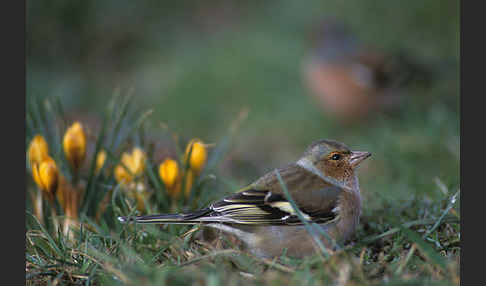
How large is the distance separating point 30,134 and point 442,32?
6.26m

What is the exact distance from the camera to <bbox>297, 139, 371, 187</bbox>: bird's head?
340cm

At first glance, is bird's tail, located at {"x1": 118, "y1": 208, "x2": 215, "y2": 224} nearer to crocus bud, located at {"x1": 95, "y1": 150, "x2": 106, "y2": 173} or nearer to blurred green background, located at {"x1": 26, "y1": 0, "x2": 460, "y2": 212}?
crocus bud, located at {"x1": 95, "y1": 150, "x2": 106, "y2": 173}

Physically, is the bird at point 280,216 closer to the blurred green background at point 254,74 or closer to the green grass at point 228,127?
the green grass at point 228,127

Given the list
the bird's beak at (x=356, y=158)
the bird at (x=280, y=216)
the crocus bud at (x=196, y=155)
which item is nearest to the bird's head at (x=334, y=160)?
the bird's beak at (x=356, y=158)

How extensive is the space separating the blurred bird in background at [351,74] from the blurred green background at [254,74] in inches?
7.8

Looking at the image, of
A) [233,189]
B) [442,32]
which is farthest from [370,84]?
[233,189]

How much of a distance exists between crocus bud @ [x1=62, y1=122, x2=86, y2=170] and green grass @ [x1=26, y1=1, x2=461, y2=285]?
0.12m

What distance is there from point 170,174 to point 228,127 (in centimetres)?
500

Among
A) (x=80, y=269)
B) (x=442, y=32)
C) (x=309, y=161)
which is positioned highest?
(x=442, y=32)

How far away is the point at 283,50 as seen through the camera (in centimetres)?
1084

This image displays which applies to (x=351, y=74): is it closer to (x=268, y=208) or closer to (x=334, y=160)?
Answer: (x=334, y=160)

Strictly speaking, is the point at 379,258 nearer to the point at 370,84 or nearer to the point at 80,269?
the point at 80,269

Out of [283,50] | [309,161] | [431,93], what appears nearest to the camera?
[309,161]

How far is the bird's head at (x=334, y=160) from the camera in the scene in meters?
3.40
